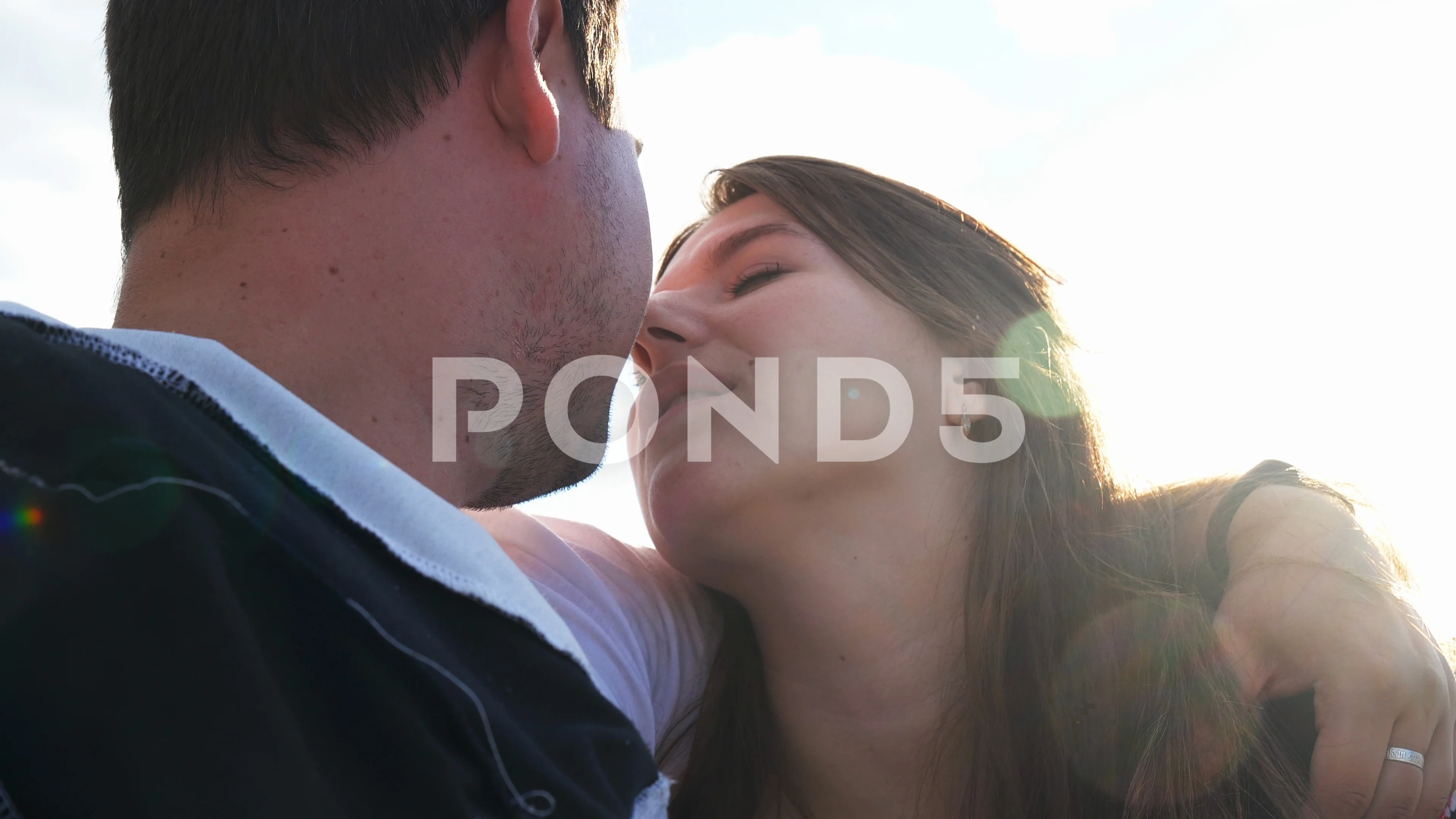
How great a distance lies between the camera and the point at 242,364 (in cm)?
104

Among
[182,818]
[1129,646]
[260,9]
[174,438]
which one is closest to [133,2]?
[260,9]

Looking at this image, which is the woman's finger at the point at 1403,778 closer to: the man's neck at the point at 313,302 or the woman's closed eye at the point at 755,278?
the woman's closed eye at the point at 755,278

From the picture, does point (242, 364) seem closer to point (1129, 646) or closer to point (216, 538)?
point (216, 538)

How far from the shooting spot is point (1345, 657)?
5.86 ft

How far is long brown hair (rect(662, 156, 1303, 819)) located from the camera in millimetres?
1926

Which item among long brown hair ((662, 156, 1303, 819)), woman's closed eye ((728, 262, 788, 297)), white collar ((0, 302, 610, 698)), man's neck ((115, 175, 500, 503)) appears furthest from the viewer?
woman's closed eye ((728, 262, 788, 297))

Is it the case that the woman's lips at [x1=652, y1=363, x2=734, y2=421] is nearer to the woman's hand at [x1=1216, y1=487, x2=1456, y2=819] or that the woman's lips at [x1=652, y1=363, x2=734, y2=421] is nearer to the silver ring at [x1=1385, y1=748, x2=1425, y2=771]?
the woman's hand at [x1=1216, y1=487, x2=1456, y2=819]

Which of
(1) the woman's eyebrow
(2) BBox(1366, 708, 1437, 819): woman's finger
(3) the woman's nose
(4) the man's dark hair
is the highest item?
(4) the man's dark hair

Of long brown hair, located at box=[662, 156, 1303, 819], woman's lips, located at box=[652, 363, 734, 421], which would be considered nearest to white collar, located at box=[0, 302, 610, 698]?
woman's lips, located at box=[652, 363, 734, 421]

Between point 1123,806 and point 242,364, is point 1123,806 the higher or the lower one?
the lower one

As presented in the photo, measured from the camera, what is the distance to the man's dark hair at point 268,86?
4.99ft

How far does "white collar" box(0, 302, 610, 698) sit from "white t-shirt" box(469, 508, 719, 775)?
967 mm

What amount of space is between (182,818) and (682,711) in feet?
6.03

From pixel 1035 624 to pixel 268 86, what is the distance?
1.89 m
